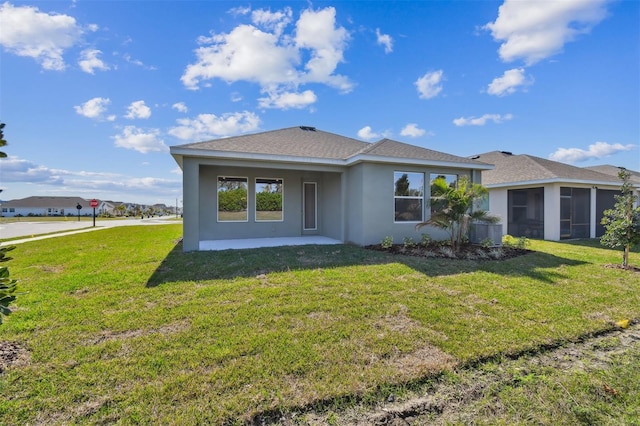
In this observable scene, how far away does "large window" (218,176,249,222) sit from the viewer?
1146 centimetres

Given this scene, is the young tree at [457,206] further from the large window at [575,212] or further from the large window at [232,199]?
the large window at [575,212]

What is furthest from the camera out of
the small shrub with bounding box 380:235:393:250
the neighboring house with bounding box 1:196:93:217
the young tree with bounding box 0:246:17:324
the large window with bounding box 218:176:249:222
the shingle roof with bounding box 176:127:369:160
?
the neighboring house with bounding box 1:196:93:217

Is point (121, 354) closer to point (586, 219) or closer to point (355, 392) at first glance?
point (355, 392)

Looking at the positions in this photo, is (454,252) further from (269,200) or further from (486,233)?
(269,200)

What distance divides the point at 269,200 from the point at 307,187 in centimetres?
184

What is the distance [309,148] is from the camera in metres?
11.2

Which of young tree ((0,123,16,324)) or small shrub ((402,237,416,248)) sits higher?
young tree ((0,123,16,324))

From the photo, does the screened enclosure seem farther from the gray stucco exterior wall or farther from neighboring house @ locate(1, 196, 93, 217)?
neighboring house @ locate(1, 196, 93, 217)

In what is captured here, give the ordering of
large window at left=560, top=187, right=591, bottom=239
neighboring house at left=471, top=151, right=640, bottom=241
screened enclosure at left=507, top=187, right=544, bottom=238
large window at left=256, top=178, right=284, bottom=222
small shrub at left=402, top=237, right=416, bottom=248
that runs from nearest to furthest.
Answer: small shrub at left=402, top=237, right=416, bottom=248, large window at left=256, top=178, right=284, bottom=222, neighboring house at left=471, top=151, right=640, bottom=241, large window at left=560, top=187, right=591, bottom=239, screened enclosure at left=507, top=187, right=544, bottom=238

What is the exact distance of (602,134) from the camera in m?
16.3

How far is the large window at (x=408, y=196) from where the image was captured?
10328 millimetres

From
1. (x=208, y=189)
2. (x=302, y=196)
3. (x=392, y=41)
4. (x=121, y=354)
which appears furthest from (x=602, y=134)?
(x=121, y=354)

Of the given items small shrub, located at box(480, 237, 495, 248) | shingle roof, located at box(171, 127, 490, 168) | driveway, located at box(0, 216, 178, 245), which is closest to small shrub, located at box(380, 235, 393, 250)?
shingle roof, located at box(171, 127, 490, 168)

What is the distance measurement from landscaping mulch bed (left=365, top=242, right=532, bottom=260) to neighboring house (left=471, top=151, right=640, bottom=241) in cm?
537
